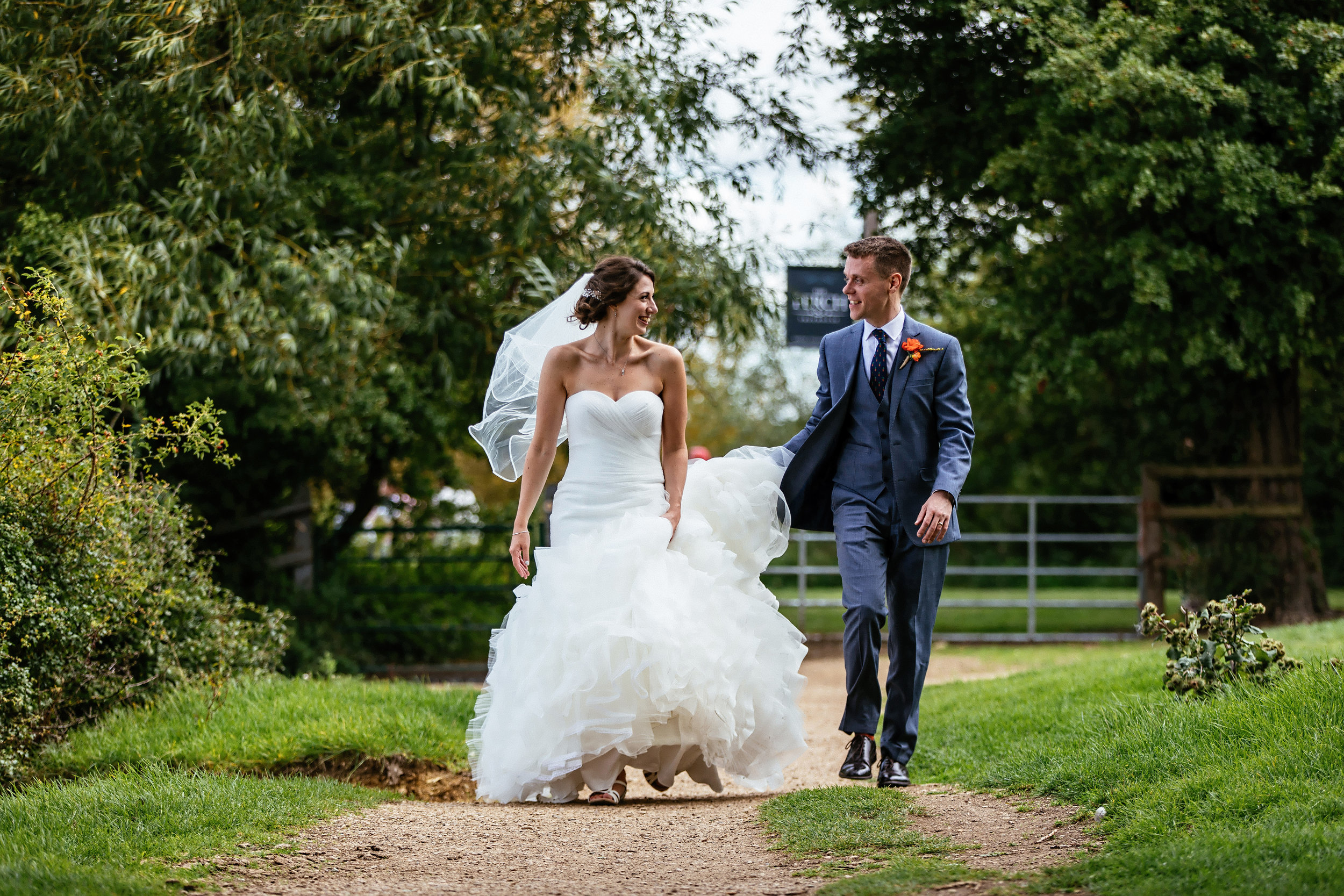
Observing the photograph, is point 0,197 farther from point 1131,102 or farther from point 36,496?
point 1131,102

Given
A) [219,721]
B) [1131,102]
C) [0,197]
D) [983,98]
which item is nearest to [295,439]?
[0,197]

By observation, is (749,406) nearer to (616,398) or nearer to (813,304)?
(813,304)

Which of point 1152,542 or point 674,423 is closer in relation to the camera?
point 674,423

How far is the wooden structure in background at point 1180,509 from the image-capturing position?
12859 mm

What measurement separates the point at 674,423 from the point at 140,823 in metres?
2.58

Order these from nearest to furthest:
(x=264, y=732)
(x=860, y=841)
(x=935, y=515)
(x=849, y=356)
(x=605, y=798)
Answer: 1. (x=860, y=841)
2. (x=935, y=515)
3. (x=605, y=798)
4. (x=849, y=356)
5. (x=264, y=732)

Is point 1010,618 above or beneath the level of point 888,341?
beneath

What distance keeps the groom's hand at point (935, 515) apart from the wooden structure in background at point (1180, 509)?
9332 mm

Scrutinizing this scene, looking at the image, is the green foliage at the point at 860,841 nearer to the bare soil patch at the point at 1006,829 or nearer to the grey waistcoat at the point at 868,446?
the bare soil patch at the point at 1006,829

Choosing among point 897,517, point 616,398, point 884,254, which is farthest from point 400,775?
point 884,254

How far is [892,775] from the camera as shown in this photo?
4.96m

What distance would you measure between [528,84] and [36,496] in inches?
229

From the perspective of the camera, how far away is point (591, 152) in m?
9.62


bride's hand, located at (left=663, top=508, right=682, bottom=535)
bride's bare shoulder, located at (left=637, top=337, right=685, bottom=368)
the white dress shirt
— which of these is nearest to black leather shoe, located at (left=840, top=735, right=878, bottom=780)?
bride's hand, located at (left=663, top=508, right=682, bottom=535)
